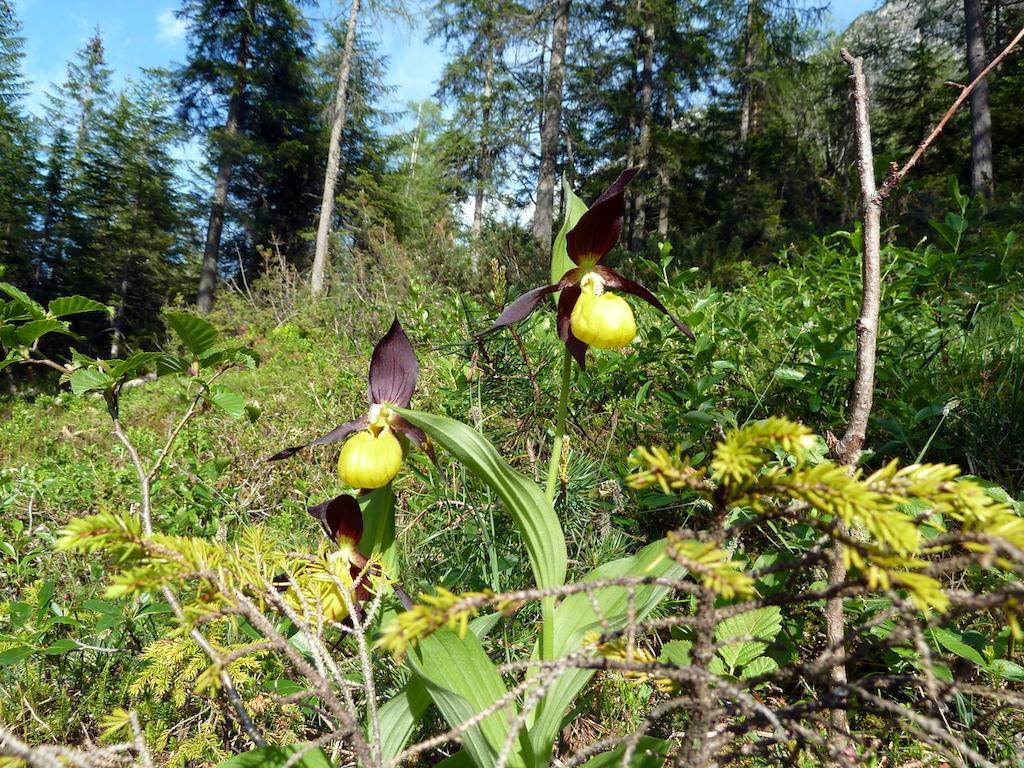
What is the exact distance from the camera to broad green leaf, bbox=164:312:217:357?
87cm

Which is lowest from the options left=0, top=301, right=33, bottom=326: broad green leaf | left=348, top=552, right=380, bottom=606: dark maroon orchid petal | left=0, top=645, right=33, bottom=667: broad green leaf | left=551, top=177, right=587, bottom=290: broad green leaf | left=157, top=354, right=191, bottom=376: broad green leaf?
left=0, top=645, right=33, bottom=667: broad green leaf

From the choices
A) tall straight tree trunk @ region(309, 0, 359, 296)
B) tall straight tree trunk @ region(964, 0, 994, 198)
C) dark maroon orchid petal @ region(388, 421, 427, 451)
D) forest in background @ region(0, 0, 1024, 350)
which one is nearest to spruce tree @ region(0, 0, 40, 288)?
forest in background @ region(0, 0, 1024, 350)

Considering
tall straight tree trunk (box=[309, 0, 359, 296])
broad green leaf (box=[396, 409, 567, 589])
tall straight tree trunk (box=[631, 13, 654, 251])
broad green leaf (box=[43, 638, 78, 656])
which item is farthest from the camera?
tall straight tree trunk (box=[309, 0, 359, 296])

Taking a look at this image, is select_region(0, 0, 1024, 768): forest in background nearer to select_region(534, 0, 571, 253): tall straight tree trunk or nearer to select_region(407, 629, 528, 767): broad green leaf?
select_region(407, 629, 528, 767): broad green leaf

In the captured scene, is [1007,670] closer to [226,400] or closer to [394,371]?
[394,371]

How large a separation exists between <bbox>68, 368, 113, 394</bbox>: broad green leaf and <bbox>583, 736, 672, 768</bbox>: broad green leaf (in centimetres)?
97

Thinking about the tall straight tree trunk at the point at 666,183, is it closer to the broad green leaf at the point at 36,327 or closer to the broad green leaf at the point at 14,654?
the broad green leaf at the point at 36,327

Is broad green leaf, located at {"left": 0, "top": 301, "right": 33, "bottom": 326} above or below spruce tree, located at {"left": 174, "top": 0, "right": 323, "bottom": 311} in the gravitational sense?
below

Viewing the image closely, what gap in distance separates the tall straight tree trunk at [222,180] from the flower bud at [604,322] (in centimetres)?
1447

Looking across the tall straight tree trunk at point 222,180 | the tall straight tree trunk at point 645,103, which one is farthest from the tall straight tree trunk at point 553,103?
the tall straight tree trunk at point 222,180

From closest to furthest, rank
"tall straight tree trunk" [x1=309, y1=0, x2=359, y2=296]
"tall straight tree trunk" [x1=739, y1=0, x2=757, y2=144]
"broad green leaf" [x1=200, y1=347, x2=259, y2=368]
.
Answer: "broad green leaf" [x1=200, y1=347, x2=259, y2=368] < "tall straight tree trunk" [x1=739, y1=0, x2=757, y2=144] < "tall straight tree trunk" [x1=309, y1=0, x2=359, y2=296]

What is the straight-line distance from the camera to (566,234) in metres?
0.99

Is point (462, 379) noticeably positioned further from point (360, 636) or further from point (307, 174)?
point (307, 174)

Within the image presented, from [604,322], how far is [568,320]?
0.11m
